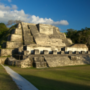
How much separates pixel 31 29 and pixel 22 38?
2923mm

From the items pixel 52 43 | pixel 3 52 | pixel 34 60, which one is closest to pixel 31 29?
pixel 52 43

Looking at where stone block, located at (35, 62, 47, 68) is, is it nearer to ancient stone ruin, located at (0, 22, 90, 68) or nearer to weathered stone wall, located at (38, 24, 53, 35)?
ancient stone ruin, located at (0, 22, 90, 68)

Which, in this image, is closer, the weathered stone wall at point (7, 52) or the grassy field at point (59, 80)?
the grassy field at point (59, 80)

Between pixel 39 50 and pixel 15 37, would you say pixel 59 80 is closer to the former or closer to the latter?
pixel 39 50

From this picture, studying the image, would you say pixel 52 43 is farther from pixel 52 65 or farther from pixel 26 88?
pixel 26 88

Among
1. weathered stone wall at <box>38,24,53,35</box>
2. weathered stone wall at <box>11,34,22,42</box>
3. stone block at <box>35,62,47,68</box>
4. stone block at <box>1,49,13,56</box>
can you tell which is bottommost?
stone block at <box>35,62,47,68</box>

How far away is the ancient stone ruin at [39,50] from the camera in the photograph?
1212cm

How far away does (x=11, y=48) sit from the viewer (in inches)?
622

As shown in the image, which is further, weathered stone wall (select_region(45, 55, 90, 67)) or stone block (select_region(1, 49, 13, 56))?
stone block (select_region(1, 49, 13, 56))

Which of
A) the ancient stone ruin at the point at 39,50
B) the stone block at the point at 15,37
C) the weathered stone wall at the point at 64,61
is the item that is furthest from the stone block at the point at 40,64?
the stone block at the point at 15,37

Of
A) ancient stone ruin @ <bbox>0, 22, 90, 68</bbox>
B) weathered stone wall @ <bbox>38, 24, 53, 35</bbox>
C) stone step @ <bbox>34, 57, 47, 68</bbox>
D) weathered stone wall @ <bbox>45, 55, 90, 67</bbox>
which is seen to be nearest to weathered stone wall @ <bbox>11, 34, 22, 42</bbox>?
ancient stone ruin @ <bbox>0, 22, 90, 68</bbox>

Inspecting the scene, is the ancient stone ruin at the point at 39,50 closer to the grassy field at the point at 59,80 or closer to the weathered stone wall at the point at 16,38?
the weathered stone wall at the point at 16,38

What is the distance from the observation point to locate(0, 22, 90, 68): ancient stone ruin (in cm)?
1212

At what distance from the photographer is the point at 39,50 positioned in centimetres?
1581
